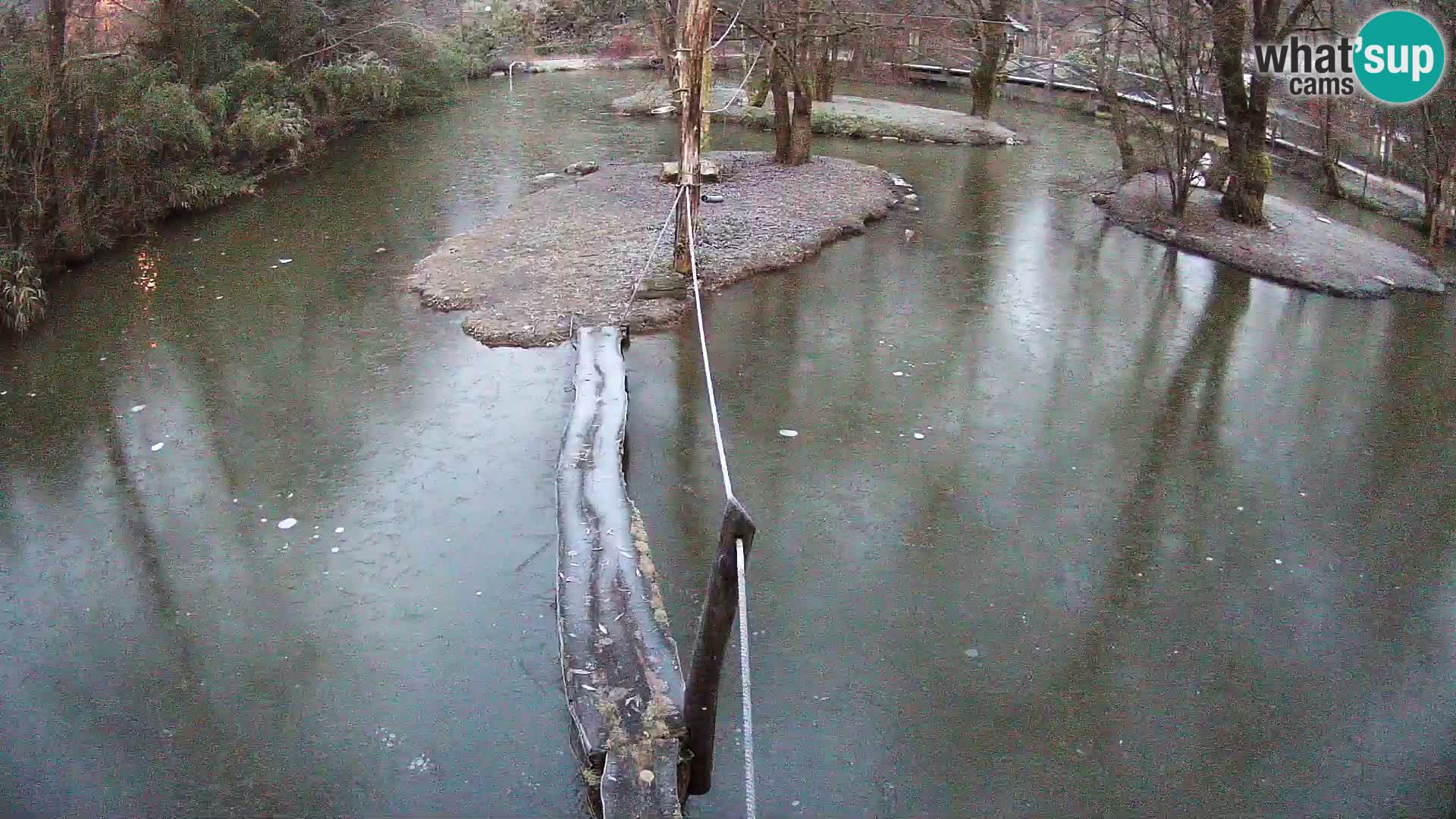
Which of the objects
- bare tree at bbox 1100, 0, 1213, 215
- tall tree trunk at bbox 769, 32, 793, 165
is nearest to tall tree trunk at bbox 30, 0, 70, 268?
tall tree trunk at bbox 769, 32, 793, 165

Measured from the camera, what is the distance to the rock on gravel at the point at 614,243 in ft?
30.8

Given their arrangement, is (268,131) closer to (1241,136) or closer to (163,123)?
(163,123)

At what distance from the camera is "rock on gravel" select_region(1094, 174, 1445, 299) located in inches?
433

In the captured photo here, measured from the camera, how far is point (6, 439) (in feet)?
23.6

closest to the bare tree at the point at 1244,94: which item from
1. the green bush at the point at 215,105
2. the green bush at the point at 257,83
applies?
the green bush at the point at 215,105

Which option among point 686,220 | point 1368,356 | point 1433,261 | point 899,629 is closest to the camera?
point 899,629

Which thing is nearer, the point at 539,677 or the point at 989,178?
the point at 539,677

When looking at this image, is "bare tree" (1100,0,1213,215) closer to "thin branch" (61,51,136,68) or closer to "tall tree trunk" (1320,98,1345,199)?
"tall tree trunk" (1320,98,1345,199)

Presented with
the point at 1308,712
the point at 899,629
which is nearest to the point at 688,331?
the point at 899,629

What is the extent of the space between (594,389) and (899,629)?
304 centimetres

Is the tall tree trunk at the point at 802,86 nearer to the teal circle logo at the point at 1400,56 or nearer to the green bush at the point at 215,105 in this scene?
the teal circle logo at the point at 1400,56

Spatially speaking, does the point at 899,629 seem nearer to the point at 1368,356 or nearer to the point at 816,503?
the point at 816,503

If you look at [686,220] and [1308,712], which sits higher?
[686,220]

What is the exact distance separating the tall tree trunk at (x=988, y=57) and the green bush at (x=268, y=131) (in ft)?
38.1
